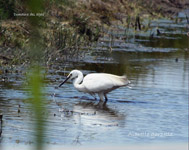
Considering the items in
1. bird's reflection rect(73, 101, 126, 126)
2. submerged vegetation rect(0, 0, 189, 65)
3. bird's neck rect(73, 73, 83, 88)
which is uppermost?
submerged vegetation rect(0, 0, 189, 65)

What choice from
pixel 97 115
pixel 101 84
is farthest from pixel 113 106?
pixel 97 115

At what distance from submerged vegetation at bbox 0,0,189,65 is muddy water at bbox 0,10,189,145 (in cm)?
58

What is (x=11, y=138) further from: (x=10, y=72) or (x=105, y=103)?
(x=10, y=72)

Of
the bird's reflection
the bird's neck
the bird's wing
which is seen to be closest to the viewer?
the bird's reflection

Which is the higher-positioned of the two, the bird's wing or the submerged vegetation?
the submerged vegetation

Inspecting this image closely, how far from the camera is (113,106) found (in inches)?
352

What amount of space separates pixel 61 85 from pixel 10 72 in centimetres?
150

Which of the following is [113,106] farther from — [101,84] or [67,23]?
[67,23]

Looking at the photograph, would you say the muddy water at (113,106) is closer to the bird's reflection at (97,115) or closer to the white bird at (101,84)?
the bird's reflection at (97,115)

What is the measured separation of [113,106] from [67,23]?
10.3m

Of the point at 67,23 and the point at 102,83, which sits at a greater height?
the point at 67,23

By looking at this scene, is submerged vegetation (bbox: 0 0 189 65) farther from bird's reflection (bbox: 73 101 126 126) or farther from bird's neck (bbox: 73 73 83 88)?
bird's reflection (bbox: 73 101 126 126)

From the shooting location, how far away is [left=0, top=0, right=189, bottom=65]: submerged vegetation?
12789 millimetres

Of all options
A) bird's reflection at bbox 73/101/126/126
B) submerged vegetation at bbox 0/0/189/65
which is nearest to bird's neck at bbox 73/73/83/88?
bird's reflection at bbox 73/101/126/126
